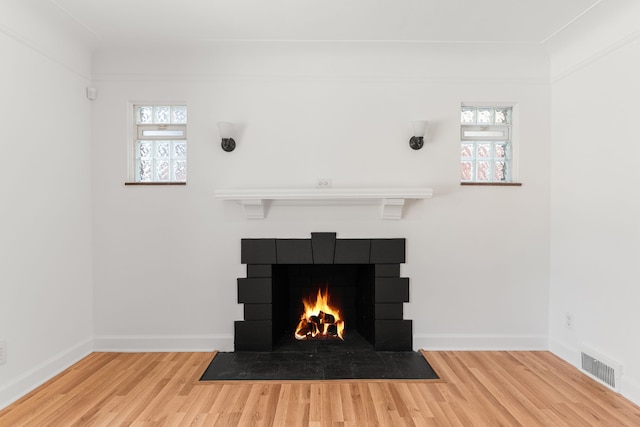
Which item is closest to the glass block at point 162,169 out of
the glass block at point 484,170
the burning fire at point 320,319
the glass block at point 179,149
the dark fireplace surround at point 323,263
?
the glass block at point 179,149

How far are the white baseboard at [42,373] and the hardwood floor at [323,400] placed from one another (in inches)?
1.9

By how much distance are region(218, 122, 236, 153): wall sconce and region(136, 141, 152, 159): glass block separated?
66cm

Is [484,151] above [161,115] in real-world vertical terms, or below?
below

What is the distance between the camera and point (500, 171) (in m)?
3.26

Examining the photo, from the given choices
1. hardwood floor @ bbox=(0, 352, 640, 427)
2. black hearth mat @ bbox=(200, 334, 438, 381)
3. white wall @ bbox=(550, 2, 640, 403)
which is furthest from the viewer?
black hearth mat @ bbox=(200, 334, 438, 381)

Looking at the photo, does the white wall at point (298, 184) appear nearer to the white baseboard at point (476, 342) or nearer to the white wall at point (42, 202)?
the white baseboard at point (476, 342)

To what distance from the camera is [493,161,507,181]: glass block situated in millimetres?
3249

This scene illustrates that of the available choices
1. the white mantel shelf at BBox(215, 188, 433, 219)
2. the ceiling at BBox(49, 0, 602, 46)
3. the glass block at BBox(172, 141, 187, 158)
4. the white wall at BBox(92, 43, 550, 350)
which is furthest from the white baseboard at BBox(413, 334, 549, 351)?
the glass block at BBox(172, 141, 187, 158)

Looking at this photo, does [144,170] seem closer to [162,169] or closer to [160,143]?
[162,169]

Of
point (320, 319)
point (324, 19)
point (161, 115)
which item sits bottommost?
point (320, 319)

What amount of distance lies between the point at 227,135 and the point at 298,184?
67cm

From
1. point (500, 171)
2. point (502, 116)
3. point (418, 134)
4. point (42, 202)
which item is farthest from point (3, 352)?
point (502, 116)

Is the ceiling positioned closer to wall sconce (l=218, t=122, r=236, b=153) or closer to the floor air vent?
wall sconce (l=218, t=122, r=236, b=153)

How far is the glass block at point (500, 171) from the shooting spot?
325 cm
